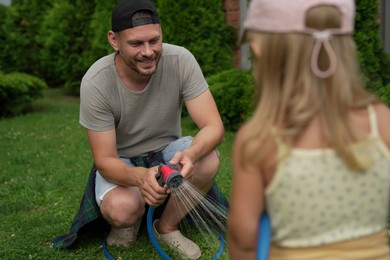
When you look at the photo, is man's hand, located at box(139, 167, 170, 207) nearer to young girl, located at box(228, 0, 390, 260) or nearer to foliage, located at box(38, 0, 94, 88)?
young girl, located at box(228, 0, 390, 260)

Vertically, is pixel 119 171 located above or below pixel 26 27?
above

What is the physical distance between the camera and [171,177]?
280 cm

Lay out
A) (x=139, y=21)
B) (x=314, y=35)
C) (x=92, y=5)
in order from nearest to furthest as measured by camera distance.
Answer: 1. (x=314, y=35)
2. (x=139, y=21)
3. (x=92, y=5)

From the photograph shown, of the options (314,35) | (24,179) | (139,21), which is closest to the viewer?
(314,35)

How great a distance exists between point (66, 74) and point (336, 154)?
971 centimetres

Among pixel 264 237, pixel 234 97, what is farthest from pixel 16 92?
pixel 264 237

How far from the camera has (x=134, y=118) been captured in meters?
3.48

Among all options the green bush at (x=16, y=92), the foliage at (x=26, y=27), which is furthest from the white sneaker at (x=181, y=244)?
the foliage at (x=26, y=27)

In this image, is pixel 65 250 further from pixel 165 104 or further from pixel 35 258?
pixel 165 104

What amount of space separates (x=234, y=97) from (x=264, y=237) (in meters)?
4.98

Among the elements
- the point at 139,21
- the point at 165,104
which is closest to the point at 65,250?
the point at 165,104

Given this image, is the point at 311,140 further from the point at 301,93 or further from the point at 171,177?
the point at 171,177

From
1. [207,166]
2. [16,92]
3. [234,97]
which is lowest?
[16,92]

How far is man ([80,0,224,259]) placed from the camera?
3.25m
